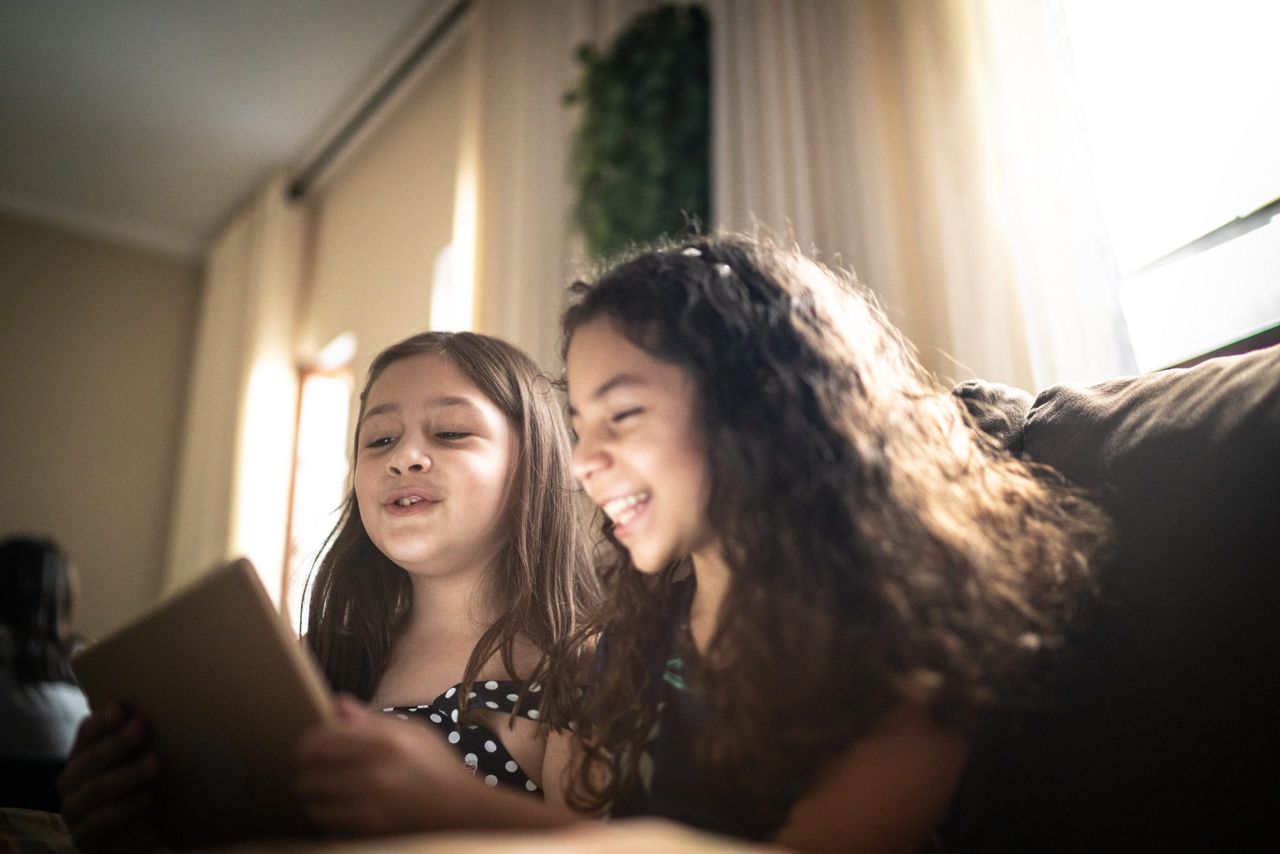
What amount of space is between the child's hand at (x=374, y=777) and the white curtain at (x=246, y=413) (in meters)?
3.56

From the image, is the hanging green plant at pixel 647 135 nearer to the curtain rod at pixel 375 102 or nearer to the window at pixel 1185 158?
the window at pixel 1185 158

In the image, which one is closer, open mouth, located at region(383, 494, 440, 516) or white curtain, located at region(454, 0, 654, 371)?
open mouth, located at region(383, 494, 440, 516)

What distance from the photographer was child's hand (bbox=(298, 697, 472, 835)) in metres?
0.56

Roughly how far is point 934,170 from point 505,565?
45.1 inches

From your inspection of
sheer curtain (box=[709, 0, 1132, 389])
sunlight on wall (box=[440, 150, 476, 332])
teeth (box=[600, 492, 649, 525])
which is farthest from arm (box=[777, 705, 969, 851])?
sunlight on wall (box=[440, 150, 476, 332])

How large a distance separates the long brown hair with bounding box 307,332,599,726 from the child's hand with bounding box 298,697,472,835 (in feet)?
1.59

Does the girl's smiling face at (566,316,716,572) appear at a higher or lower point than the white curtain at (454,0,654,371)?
lower

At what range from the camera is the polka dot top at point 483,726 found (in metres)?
1.01

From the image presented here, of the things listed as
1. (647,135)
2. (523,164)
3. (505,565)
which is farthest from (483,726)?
(523,164)

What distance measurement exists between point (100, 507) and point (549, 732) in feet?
14.1

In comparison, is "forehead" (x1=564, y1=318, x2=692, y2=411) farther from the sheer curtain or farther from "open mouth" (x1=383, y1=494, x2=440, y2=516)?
the sheer curtain

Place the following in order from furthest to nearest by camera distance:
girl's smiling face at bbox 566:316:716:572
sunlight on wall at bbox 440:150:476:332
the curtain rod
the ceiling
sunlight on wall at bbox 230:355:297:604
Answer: sunlight on wall at bbox 230:355:297:604, the curtain rod, the ceiling, sunlight on wall at bbox 440:150:476:332, girl's smiling face at bbox 566:316:716:572

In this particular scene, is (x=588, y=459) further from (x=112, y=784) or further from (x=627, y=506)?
(x=112, y=784)

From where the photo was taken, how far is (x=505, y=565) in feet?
3.94
